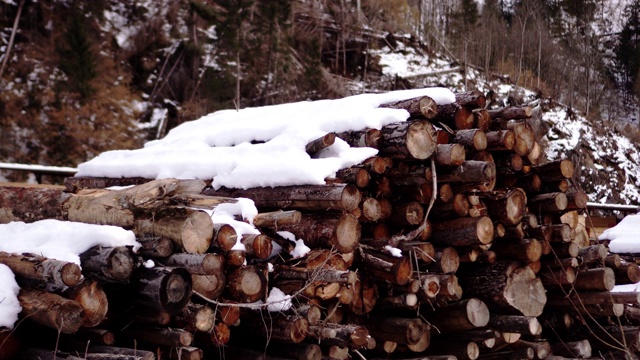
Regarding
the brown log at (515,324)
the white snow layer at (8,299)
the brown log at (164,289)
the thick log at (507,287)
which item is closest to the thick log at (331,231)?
the brown log at (164,289)

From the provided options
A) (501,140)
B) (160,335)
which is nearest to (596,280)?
(501,140)

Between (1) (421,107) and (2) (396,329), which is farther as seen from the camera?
(1) (421,107)

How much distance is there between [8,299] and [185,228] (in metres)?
1.15

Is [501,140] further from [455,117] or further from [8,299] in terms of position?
[8,299]

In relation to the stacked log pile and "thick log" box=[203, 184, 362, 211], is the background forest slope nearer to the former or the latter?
the stacked log pile

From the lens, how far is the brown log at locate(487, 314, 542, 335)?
518 cm

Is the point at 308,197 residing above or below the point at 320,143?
below

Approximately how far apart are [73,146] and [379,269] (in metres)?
16.3

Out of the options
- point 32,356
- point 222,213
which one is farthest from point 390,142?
point 32,356

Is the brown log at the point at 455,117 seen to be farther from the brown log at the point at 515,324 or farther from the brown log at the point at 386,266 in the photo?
the brown log at the point at 515,324

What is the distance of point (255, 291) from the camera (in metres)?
4.17

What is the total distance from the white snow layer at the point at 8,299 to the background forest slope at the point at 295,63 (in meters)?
6.33

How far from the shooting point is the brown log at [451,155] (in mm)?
5082

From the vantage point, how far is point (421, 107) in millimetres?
5387
